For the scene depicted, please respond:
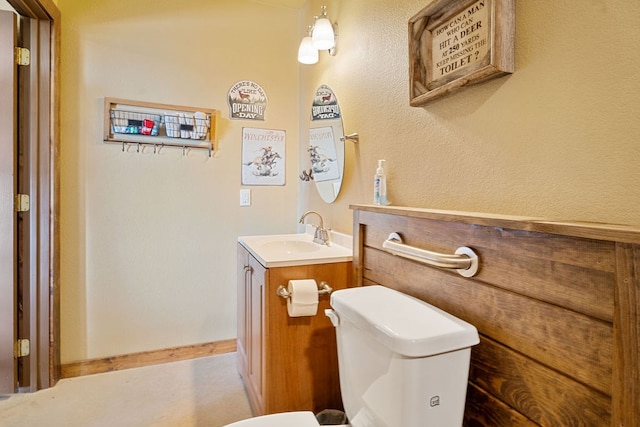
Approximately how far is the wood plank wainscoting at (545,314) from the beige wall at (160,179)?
67.4 inches

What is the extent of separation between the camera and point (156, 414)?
67.6 inches

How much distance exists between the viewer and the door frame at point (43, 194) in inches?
72.6

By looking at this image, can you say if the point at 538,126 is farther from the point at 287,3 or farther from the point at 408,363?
the point at 287,3

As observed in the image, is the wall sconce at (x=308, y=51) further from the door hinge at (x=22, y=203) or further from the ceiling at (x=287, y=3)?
the door hinge at (x=22, y=203)

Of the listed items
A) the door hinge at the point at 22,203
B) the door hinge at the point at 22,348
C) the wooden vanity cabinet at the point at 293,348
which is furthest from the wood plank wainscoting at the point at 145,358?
the door hinge at the point at 22,203

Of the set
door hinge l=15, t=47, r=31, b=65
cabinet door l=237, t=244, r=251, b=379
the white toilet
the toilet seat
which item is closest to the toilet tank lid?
the white toilet

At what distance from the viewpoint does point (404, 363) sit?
762 mm

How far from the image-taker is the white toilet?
29.8 inches

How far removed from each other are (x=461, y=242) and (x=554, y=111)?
39 centimetres

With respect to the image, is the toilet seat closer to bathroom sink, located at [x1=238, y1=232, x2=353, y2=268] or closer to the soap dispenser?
bathroom sink, located at [x1=238, y1=232, x2=353, y2=268]

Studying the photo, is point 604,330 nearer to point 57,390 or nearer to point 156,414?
point 156,414

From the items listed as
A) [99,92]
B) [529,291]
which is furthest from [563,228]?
[99,92]

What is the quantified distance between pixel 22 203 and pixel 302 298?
1.72m

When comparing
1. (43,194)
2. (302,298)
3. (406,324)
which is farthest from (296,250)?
(43,194)
